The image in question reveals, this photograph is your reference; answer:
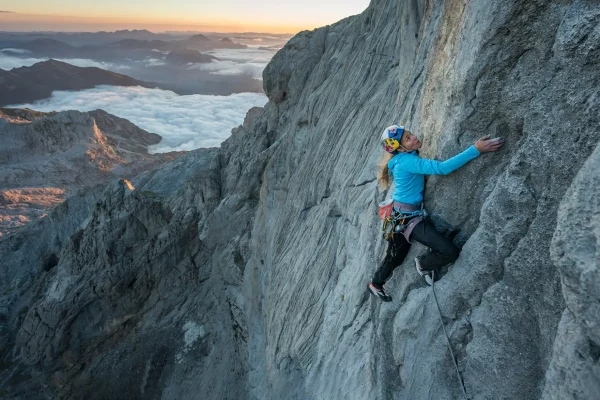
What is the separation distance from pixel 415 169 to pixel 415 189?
0.53 metres

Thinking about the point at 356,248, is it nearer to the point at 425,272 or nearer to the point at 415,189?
the point at 425,272

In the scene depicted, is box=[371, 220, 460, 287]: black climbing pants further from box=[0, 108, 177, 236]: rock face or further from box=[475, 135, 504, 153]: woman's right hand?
box=[0, 108, 177, 236]: rock face

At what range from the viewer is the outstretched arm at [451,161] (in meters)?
6.53

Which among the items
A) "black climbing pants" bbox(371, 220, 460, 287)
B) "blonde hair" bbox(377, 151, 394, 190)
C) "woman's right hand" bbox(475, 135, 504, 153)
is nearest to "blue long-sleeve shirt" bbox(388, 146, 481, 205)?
"woman's right hand" bbox(475, 135, 504, 153)

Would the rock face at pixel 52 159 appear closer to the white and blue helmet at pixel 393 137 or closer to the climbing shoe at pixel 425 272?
the white and blue helmet at pixel 393 137

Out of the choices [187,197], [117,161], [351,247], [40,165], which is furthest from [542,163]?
[117,161]

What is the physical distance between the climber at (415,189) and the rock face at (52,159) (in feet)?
304

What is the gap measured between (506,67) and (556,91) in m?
0.95

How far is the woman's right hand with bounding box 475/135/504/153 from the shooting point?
649cm

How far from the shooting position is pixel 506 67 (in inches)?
253

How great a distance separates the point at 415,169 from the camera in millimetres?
7328

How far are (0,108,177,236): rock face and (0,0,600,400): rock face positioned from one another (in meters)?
56.8

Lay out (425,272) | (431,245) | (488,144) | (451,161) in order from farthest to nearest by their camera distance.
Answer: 1. (425,272)
2. (431,245)
3. (451,161)
4. (488,144)

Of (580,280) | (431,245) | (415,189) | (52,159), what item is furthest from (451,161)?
(52,159)
